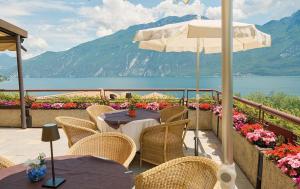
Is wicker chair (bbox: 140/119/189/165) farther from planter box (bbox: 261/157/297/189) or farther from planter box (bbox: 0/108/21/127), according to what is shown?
planter box (bbox: 0/108/21/127)

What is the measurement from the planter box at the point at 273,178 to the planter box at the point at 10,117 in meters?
6.77

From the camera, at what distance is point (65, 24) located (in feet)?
374

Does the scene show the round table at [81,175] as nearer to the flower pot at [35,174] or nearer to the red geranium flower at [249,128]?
the flower pot at [35,174]

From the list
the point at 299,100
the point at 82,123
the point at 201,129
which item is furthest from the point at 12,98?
the point at 299,100

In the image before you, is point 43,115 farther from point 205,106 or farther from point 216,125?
point 216,125

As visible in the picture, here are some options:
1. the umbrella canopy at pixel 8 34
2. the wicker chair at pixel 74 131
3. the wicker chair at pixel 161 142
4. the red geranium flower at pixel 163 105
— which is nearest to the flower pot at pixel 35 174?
the wicker chair at pixel 74 131

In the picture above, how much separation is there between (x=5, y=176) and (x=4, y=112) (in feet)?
20.6

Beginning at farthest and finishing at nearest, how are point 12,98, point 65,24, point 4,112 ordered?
Answer: point 65,24, point 12,98, point 4,112

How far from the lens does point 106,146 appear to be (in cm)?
327

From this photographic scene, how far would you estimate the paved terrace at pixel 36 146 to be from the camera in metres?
4.91

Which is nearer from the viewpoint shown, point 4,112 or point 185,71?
point 4,112

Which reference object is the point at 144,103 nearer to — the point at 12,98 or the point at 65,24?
the point at 12,98

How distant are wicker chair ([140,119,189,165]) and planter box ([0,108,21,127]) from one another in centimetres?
492

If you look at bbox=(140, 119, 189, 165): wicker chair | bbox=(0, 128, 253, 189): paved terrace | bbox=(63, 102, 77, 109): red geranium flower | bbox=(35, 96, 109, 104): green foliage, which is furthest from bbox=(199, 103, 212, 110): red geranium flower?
bbox=(63, 102, 77, 109): red geranium flower
